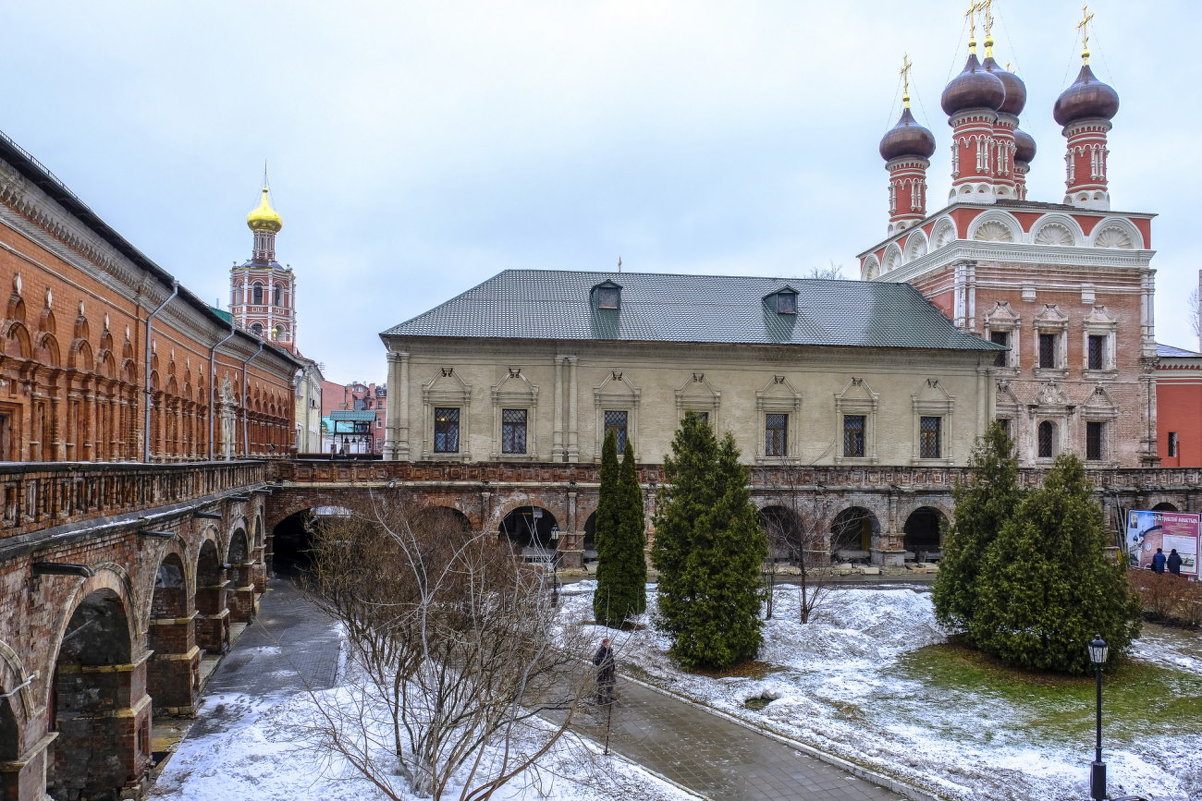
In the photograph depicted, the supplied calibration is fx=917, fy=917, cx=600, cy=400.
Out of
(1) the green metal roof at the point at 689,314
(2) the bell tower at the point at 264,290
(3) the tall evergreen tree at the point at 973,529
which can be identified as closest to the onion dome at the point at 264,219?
(2) the bell tower at the point at 264,290

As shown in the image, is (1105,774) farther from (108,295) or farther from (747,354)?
(747,354)

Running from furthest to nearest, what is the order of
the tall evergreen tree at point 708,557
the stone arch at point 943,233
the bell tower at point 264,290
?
the bell tower at point 264,290 < the stone arch at point 943,233 < the tall evergreen tree at point 708,557

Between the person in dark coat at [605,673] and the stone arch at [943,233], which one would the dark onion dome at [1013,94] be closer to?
the stone arch at [943,233]

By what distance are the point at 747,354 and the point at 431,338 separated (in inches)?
431

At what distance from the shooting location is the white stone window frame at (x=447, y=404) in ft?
101

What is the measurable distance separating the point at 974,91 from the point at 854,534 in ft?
61.0

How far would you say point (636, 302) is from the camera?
110 ft

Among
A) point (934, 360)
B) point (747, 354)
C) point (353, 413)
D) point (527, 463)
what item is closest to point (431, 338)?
point (527, 463)

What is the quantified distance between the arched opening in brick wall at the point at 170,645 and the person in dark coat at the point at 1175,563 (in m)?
25.4

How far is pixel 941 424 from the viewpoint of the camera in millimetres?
33406

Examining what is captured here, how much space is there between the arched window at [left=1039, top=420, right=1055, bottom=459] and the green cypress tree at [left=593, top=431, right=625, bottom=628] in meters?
22.5

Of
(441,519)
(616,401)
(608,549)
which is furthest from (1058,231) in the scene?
(441,519)

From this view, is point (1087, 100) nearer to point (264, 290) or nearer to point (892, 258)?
point (892, 258)

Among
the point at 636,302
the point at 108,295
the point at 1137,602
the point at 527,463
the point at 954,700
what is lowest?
the point at 954,700
